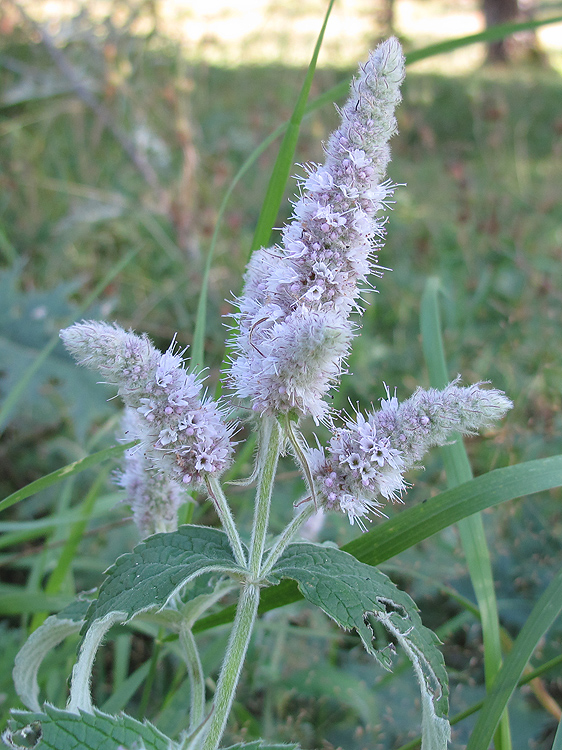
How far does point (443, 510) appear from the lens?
1177 millimetres

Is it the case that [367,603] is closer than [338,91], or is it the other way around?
[367,603]

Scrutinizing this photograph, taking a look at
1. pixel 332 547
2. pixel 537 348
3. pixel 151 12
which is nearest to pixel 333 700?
pixel 332 547

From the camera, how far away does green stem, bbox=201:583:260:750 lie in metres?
0.99

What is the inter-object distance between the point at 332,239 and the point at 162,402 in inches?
13.6

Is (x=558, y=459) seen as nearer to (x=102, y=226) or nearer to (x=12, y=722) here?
(x=12, y=722)

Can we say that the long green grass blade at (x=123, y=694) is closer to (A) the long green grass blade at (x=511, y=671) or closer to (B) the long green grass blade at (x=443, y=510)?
(B) the long green grass blade at (x=443, y=510)

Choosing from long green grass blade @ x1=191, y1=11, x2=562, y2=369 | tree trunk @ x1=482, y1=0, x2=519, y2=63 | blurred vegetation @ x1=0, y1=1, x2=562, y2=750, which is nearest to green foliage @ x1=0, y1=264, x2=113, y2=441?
blurred vegetation @ x1=0, y1=1, x2=562, y2=750

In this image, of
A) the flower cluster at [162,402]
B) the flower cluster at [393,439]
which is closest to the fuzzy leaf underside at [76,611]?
the flower cluster at [162,402]

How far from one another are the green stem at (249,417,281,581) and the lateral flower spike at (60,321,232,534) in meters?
0.06

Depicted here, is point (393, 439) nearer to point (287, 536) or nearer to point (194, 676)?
point (287, 536)

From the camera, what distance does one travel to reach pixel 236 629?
3.34ft

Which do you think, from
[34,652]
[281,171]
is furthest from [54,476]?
[281,171]

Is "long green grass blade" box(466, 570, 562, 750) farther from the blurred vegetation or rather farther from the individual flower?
the individual flower

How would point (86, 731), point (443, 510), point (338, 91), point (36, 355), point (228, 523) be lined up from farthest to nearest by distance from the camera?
point (36, 355) → point (338, 91) → point (443, 510) → point (228, 523) → point (86, 731)
